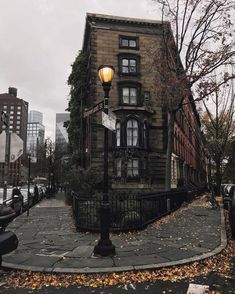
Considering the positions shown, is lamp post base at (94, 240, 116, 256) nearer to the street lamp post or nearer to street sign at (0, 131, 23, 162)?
the street lamp post

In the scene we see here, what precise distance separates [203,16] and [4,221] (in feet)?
65.2

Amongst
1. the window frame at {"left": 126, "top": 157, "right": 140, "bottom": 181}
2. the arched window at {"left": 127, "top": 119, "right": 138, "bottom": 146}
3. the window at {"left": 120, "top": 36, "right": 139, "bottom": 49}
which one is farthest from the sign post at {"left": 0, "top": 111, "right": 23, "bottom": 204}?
the window at {"left": 120, "top": 36, "right": 139, "bottom": 49}

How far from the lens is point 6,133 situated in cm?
979

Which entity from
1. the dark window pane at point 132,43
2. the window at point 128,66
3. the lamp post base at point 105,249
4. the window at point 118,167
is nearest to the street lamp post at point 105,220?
the lamp post base at point 105,249

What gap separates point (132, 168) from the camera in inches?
1204

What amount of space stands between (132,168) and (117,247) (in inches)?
875

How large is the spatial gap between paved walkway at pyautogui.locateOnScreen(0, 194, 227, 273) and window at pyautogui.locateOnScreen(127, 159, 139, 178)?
18056 mm

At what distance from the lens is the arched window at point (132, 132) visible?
30.9 meters

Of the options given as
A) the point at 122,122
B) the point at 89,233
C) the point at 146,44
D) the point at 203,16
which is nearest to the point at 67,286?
the point at 89,233

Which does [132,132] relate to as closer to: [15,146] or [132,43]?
[132,43]

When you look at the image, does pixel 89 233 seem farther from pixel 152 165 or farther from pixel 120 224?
pixel 152 165

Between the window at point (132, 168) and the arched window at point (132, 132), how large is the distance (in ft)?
5.24

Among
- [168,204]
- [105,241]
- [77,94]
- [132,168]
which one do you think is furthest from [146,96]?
[105,241]

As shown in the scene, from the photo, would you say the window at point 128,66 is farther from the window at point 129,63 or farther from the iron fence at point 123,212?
the iron fence at point 123,212
